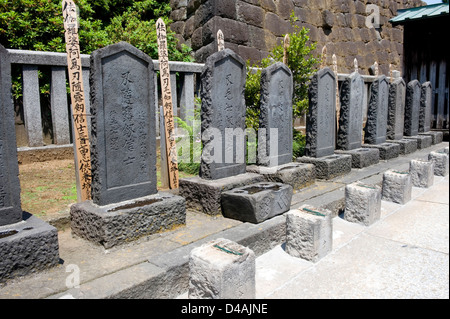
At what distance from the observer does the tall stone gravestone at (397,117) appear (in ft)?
24.3

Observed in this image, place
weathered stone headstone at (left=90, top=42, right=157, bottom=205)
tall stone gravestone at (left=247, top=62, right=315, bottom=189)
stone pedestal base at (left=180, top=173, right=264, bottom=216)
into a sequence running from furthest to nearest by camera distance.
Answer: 1. tall stone gravestone at (left=247, top=62, right=315, bottom=189)
2. stone pedestal base at (left=180, top=173, right=264, bottom=216)
3. weathered stone headstone at (left=90, top=42, right=157, bottom=205)

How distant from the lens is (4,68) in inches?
91.0

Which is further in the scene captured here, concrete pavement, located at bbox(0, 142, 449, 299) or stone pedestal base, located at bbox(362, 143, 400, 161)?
stone pedestal base, located at bbox(362, 143, 400, 161)

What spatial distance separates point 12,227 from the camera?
2.37m

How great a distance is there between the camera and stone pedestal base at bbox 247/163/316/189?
4.27m

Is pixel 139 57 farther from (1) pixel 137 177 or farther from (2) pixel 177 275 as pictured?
(2) pixel 177 275

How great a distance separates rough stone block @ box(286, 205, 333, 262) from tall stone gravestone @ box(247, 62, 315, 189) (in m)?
1.24

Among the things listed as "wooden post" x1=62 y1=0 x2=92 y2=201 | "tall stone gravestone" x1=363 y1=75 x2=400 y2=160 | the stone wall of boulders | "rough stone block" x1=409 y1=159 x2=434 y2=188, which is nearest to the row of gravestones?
"wooden post" x1=62 y1=0 x2=92 y2=201

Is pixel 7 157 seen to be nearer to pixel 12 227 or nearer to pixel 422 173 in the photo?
pixel 12 227

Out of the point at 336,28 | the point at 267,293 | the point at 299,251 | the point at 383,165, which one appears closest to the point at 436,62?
the point at 336,28

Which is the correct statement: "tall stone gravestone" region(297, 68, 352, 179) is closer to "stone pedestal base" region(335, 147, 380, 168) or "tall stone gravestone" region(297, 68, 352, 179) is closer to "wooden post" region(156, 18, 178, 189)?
"stone pedestal base" region(335, 147, 380, 168)

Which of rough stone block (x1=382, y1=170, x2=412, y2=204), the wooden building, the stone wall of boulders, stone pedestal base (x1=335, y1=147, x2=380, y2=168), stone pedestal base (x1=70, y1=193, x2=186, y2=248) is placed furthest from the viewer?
the wooden building

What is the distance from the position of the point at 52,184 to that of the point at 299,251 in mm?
3114

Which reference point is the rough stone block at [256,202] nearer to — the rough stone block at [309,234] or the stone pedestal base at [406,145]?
the rough stone block at [309,234]
